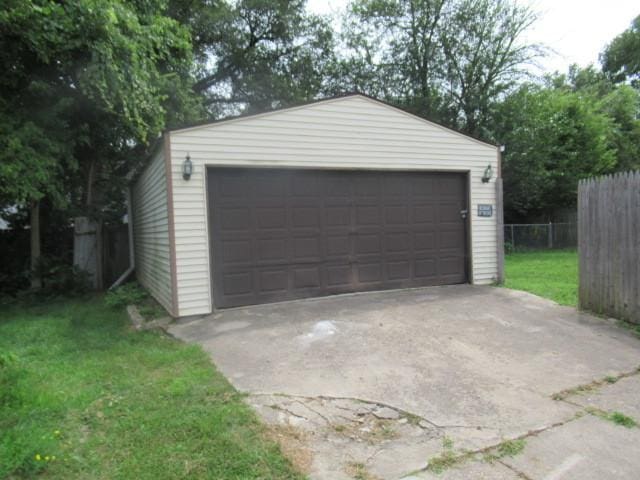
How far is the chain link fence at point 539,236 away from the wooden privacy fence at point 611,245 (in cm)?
964

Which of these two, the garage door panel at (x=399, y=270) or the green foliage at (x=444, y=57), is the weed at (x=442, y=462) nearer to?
the garage door panel at (x=399, y=270)

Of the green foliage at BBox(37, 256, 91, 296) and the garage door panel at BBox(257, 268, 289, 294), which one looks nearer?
the garage door panel at BBox(257, 268, 289, 294)

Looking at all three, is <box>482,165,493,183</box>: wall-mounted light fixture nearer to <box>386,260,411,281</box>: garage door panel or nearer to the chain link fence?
<box>386,260,411,281</box>: garage door panel

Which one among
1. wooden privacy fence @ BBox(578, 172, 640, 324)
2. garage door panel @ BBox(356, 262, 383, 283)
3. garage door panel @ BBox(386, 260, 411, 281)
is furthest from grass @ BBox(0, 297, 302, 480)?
wooden privacy fence @ BBox(578, 172, 640, 324)

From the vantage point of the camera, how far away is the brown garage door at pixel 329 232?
19.5 feet

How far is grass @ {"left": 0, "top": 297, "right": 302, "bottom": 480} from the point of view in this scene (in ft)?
7.32

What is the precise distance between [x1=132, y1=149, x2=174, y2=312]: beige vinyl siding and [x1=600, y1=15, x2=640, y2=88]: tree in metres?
34.6

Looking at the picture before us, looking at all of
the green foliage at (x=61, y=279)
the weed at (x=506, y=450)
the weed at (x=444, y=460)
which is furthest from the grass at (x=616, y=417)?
the green foliage at (x=61, y=279)

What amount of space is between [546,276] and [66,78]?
36.7ft

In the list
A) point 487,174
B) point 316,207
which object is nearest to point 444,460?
point 316,207

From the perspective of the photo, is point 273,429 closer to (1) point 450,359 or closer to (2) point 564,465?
(2) point 564,465

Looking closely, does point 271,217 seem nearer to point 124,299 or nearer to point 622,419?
point 124,299

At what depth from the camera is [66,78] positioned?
27.3ft

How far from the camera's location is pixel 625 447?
244 centimetres
